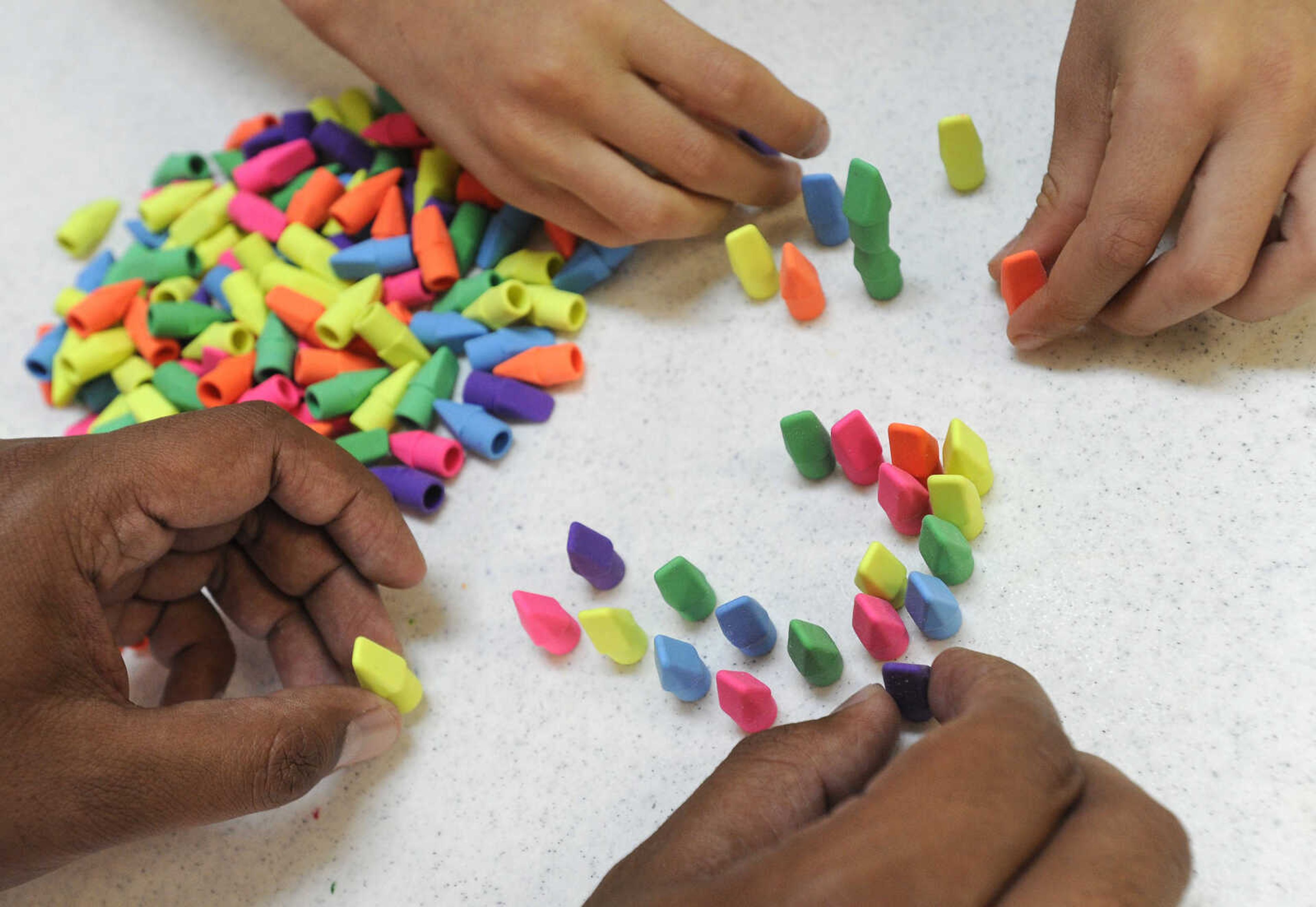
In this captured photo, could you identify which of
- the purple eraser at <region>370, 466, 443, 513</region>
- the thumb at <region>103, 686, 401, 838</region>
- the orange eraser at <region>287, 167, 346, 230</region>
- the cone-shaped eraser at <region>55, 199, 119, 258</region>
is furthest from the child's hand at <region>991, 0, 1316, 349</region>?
the cone-shaped eraser at <region>55, 199, 119, 258</region>

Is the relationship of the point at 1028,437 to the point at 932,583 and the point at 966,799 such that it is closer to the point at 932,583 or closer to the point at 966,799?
the point at 932,583

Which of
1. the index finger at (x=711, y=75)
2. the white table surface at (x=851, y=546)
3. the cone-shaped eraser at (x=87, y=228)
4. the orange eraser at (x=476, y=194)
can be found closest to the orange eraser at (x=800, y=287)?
the white table surface at (x=851, y=546)

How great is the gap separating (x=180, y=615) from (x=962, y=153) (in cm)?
87

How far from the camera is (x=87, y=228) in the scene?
1.40m

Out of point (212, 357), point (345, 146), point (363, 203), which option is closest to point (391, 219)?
point (363, 203)

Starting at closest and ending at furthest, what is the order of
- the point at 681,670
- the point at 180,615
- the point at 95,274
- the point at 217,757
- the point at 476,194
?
1. the point at 217,757
2. the point at 681,670
3. the point at 180,615
4. the point at 476,194
5. the point at 95,274

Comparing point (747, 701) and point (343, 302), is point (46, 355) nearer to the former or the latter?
point (343, 302)

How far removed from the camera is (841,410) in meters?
1.01

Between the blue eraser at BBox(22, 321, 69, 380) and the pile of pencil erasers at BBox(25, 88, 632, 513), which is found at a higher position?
the pile of pencil erasers at BBox(25, 88, 632, 513)

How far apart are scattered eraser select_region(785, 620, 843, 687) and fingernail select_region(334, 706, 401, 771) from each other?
1.11ft

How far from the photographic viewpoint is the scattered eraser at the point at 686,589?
0.88 metres

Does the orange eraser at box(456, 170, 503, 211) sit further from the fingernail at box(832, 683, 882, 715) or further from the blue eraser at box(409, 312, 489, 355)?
the fingernail at box(832, 683, 882, 715)

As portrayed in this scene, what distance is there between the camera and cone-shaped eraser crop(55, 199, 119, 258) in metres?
1.39

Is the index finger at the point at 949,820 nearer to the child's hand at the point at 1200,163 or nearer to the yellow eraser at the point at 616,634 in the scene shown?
the yellow eraser at the point at 616,634
